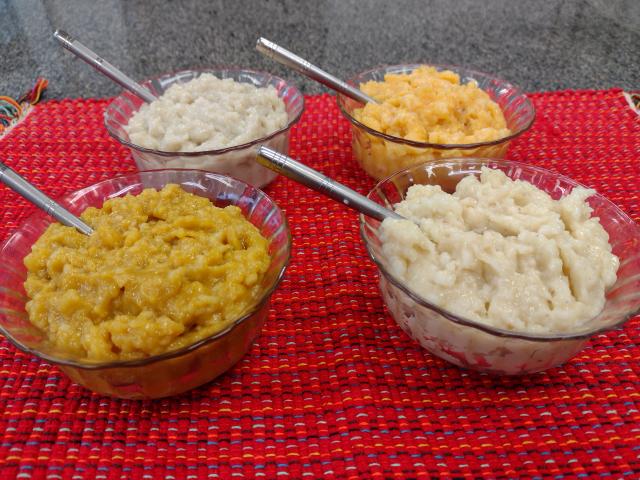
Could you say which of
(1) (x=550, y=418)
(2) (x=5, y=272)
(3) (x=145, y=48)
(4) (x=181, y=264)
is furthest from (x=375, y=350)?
(3) (x=145, y=48)

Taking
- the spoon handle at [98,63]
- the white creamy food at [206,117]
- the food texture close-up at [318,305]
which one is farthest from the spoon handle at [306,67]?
the spoon handle at [98,63]

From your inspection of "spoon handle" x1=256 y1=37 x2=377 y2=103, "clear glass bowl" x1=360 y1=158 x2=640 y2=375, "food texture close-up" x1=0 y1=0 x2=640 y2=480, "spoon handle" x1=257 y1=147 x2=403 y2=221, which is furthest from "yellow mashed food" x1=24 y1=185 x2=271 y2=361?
"spoon handle" x1=256 y1=37 x2=377 y2=103

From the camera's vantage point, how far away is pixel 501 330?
40.9 inches

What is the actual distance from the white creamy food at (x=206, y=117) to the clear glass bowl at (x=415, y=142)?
300 mm

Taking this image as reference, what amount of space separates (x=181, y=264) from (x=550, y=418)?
92cm

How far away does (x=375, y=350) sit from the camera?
1351mm

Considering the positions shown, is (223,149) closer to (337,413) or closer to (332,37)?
(337,413)

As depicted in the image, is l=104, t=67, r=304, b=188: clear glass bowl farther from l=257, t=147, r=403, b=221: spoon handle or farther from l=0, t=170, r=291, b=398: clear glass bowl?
l=257, t=147, r=403, b=221: spoon handle

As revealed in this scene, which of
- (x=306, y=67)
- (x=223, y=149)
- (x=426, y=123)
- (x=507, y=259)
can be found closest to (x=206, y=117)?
(x=223, y=149)

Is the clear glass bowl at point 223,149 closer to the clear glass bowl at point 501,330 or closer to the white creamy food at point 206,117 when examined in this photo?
the white creamy food at point 206,117

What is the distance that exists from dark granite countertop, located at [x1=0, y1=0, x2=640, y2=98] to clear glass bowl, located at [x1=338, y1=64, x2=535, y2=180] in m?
0.77

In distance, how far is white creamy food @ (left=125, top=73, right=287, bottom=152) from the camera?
174 centimetres

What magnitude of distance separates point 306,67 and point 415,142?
55 centimetres

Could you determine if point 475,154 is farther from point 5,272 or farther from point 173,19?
point 173,19
